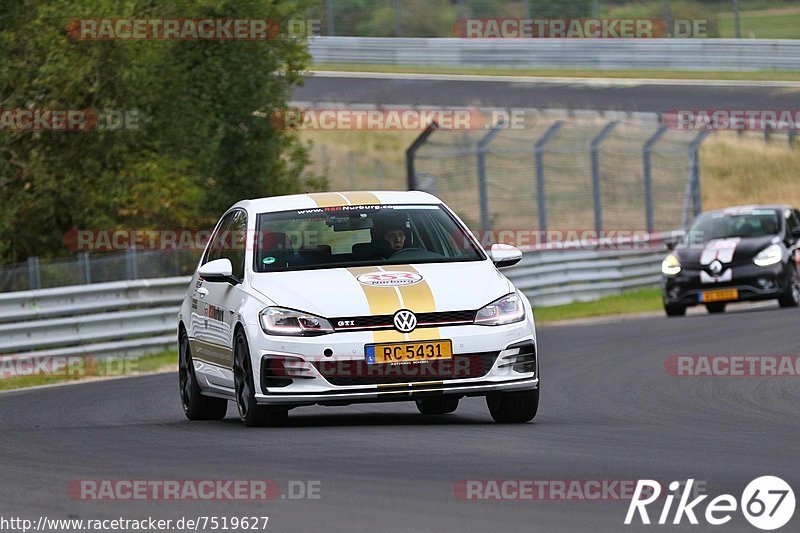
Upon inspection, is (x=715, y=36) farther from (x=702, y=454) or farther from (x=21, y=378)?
(x=702, y=454)

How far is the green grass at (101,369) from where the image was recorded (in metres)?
17.9

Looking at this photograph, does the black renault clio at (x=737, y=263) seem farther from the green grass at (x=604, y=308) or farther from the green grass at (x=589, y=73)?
the green grass at (x=589, y=73)

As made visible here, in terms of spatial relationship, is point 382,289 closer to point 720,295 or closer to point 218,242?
point 218,242

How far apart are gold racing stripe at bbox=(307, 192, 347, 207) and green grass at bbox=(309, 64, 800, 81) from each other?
33.6m

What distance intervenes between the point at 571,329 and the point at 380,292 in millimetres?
11220

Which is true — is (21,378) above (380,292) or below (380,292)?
below

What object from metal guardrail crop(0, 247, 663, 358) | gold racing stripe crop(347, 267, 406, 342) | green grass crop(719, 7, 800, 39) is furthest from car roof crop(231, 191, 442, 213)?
green grass crop(719, 7, 800, 39)

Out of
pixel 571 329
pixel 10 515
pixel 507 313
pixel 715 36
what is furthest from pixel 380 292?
pixel 715 36

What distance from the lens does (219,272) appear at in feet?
35.6

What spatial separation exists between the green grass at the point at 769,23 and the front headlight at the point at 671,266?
22.2 meters

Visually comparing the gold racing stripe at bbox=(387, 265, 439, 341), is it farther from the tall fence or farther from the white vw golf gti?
the tall fence

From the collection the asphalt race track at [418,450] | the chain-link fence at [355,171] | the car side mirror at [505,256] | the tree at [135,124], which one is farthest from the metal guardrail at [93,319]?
the chain-link fence at [355,171]

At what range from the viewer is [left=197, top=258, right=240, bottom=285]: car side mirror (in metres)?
10.9

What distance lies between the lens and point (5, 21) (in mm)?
23125
